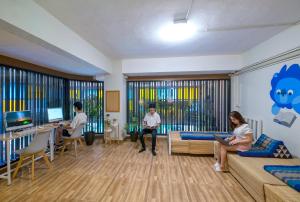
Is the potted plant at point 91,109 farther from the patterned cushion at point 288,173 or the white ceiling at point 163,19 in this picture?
the patterned cushion at point 288,173

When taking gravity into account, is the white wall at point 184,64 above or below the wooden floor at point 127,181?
above

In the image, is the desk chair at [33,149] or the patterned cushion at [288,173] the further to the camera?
the desk chair at [33,149]

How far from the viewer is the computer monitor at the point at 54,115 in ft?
14.6

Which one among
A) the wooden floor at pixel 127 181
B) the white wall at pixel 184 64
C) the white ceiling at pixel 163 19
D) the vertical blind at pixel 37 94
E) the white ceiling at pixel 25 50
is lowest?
the wooden floor at pixel 127 181

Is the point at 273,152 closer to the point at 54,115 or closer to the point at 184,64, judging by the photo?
the point at 184,64

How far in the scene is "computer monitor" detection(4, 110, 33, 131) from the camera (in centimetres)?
323

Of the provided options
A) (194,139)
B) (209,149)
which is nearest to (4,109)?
(194,139)

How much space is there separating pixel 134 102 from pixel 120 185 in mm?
3539

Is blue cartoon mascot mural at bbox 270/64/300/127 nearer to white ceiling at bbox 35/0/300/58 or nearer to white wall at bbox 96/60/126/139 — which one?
white ceiling at bbox 35/0/300/58

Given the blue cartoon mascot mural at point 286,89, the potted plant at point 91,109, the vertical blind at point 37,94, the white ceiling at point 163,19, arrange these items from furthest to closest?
the potted plant at point 91,109 → the vertical blind at point 37,94 → the blue cartoon mascot mural at point 286,89 → the white ceiling at point 163,19

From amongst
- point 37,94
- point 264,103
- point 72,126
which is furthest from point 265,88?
point 37,94

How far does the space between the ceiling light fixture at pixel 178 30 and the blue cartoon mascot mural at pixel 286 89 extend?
188cm

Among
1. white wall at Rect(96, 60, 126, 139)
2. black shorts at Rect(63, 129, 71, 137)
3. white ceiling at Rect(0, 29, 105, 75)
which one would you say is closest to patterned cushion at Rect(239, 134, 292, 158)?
white wall at Rect(96, 60, 126, 139)

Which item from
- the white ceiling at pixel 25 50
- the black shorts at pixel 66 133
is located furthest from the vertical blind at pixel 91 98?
the white ceiling at pixel 25 50
